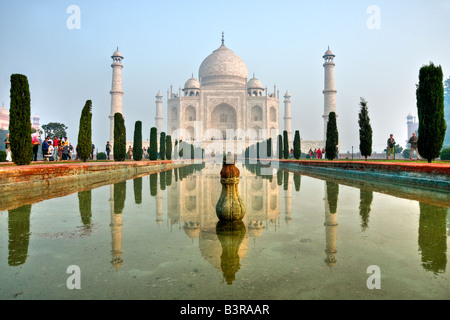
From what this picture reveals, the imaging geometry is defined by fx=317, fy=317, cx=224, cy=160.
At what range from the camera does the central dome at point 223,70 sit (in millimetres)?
42031

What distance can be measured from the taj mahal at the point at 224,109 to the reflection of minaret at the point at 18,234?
3362 centimetres

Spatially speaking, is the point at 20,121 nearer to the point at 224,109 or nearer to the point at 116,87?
the point at 116,87

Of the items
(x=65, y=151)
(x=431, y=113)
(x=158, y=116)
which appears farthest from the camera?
(x=158, y=116)

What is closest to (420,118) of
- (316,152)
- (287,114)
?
(316,152)

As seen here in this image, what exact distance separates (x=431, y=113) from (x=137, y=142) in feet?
38.7

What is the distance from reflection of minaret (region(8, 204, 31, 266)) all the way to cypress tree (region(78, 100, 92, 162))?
8029mm

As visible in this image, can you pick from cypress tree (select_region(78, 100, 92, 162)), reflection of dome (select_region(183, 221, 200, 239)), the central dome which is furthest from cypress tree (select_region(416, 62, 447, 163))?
the central dome

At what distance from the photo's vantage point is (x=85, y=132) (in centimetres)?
1061

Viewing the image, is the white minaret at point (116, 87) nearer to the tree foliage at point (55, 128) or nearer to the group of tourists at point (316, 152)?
the tree foliage at point (55, 128)

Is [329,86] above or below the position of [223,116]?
above

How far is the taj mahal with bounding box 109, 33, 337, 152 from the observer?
39.3 metres

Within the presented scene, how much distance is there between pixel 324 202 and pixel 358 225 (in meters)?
1.16

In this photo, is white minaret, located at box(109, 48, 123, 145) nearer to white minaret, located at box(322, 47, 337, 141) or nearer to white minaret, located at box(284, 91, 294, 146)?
white minaret, located at box(322, 47, 337, 141)

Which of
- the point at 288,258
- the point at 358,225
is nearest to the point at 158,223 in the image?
the point at 288,258
